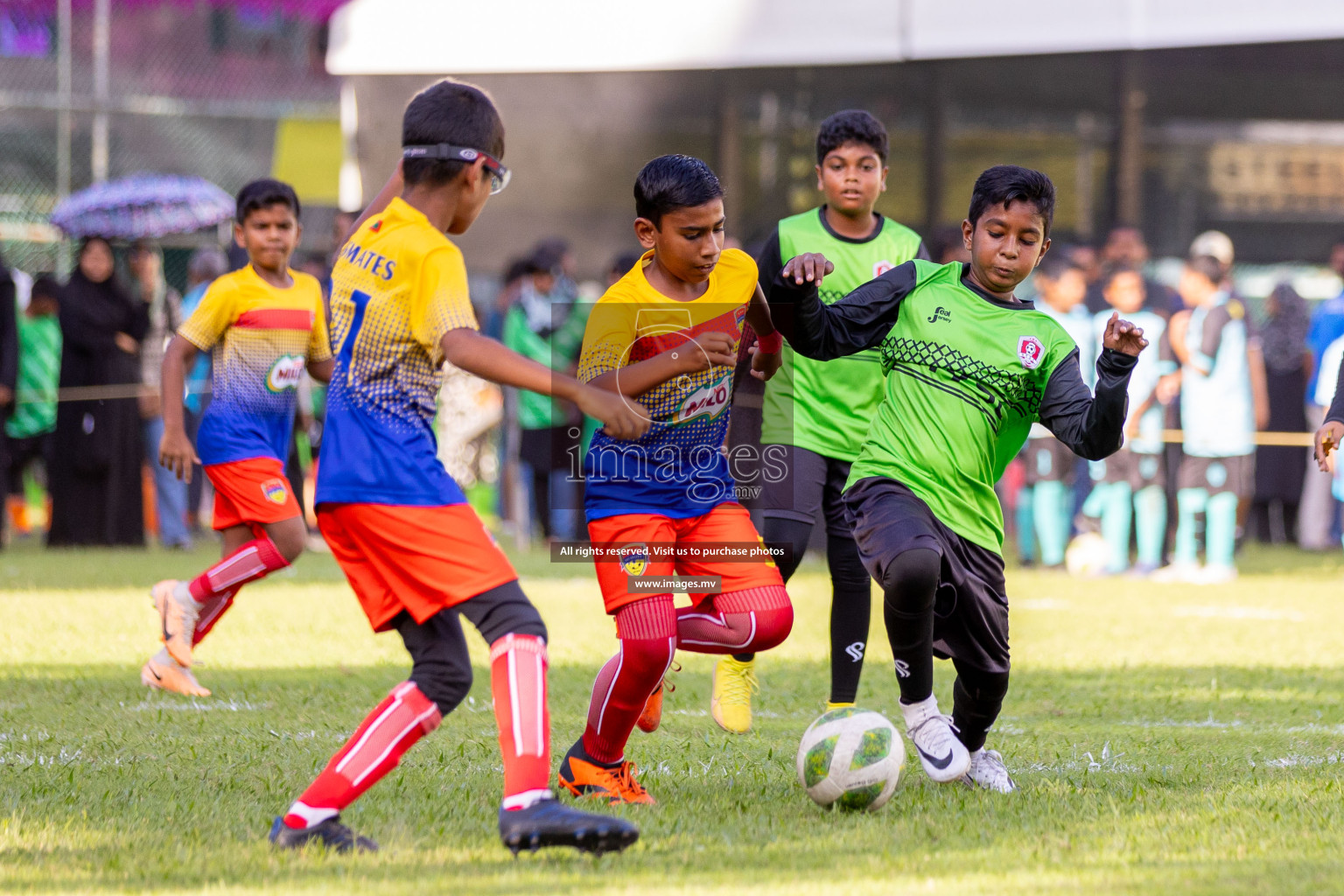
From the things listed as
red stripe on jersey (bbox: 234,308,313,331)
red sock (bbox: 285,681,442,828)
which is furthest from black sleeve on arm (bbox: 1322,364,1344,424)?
red stripe on jersey (bbox: 234,308,313,331)

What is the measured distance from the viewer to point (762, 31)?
18312mm

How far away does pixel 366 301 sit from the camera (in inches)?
164

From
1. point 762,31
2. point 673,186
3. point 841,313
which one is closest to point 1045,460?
point 762,31

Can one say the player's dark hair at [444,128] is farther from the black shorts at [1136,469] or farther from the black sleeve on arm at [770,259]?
the black shorts at [1136,469]

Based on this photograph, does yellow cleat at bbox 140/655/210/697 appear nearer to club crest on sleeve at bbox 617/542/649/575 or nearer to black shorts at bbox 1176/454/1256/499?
club crest on sleeve at bbox 617/542/649/575

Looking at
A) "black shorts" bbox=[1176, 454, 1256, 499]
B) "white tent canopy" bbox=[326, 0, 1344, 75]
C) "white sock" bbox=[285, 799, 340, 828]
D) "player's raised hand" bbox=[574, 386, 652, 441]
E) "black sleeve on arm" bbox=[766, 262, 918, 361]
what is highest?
"white tent canopy" bbox=[326, 0, 1344, 75]

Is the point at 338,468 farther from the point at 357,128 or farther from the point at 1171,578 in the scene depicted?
the point at 357,128

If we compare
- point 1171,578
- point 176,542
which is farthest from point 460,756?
point 176,542

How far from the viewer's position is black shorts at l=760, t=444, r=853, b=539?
6.47m

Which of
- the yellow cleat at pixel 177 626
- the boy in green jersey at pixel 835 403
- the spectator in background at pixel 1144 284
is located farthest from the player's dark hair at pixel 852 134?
the spectator in background at pixel 1144 284

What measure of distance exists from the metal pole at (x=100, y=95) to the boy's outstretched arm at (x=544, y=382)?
16.0 metres

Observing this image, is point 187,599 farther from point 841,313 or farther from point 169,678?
point 841,313

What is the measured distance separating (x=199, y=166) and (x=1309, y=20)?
13.3 metres

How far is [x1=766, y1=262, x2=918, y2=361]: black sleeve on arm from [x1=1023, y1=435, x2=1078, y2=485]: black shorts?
814 cm
